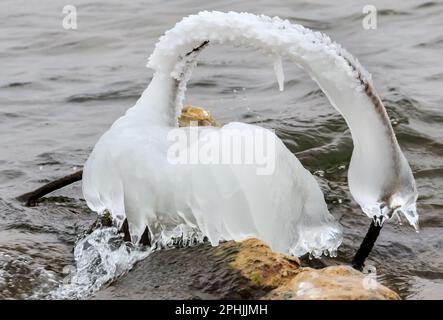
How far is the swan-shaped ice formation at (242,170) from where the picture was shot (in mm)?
3363

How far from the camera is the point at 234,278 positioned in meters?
3.57

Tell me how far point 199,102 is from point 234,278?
170 inches

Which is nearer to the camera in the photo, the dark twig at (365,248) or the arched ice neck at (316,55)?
the arched ice neck at (316,55)

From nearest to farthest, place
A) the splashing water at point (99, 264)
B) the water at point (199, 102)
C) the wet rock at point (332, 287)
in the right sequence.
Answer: the wet rock at point (332, 287)
the splashing water at point (99, 264)
the water at point (199, 102)

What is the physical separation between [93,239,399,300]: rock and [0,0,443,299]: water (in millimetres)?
490

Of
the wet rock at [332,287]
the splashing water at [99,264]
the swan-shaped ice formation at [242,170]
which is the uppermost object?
the swan-shaped ice formation at [242,170]

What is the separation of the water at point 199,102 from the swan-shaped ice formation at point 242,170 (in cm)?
59

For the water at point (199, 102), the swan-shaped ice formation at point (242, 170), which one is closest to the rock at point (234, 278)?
the swan-shaped ice formation at point (242, 170)

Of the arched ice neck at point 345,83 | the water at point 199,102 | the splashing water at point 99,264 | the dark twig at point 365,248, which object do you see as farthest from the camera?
the water at point 199,102

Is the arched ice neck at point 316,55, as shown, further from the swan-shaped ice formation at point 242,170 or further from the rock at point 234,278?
the rock at point 234,278

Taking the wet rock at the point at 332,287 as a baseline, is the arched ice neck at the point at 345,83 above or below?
above

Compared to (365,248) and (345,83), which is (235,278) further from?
(345,83)

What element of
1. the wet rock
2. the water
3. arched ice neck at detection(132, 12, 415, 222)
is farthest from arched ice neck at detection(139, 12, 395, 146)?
the water

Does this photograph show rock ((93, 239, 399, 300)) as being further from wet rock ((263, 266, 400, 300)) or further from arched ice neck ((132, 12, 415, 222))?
arched ice neck ((132, 12, 415, 222))
